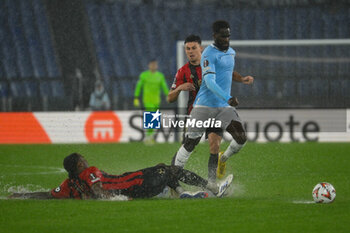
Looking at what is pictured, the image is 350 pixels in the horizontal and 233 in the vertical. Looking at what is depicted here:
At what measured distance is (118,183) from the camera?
705 cm

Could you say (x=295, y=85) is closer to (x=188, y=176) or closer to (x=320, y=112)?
(x=320, y=112)

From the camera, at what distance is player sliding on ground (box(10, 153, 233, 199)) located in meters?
6.93

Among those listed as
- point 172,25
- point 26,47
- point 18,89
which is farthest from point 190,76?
point 26,47

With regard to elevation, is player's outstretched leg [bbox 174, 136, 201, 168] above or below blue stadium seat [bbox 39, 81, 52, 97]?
above

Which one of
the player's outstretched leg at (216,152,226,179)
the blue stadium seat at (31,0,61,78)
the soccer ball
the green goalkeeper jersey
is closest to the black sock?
the player's outstretched leg at (216,152,226,179)

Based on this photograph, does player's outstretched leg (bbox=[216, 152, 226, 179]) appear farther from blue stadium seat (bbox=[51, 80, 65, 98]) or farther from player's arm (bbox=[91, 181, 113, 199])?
blue stadium seat (bbox=[51, 80, 65, 98])

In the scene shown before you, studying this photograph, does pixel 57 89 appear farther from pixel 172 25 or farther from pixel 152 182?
pixel 152 182

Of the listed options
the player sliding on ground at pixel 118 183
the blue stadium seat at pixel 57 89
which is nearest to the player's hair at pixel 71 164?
the player sliding on ground at pixel 118 183

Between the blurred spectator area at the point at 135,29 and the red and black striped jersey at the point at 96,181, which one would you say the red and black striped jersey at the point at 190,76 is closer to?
the red and black striped jersey at the point at 96,181

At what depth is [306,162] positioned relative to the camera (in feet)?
38.3

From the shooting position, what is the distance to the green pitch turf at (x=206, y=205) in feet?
18.8

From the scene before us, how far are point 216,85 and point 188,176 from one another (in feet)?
3.42

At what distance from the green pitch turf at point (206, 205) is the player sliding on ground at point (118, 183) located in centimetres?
12

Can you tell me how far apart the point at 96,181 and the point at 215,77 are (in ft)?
6.16
